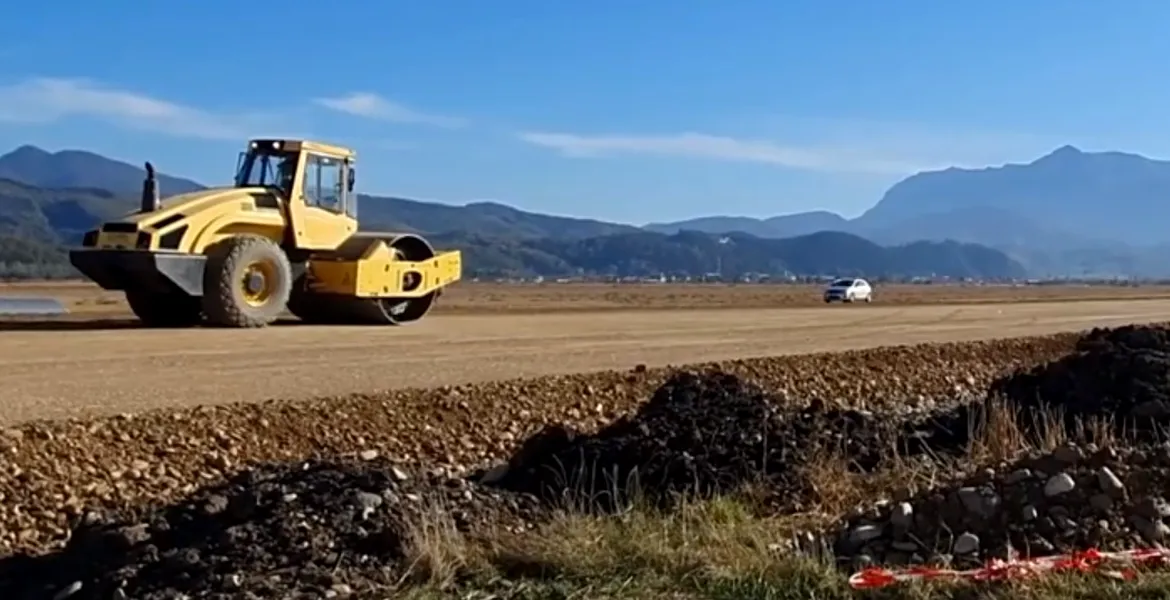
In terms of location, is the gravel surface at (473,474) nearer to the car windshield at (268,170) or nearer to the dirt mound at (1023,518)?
the dirt mound at (1023,518)

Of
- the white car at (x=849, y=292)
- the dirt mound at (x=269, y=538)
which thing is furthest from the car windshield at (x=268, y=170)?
the white car at (x=849, y=292)

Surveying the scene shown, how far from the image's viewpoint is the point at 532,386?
15.2 meters

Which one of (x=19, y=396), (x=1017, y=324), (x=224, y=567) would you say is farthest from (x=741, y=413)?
(x=1017, y=324)

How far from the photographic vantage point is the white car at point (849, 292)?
57.6 m

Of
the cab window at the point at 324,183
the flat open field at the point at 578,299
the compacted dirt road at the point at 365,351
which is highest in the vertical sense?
the cab window at the point at 324,183

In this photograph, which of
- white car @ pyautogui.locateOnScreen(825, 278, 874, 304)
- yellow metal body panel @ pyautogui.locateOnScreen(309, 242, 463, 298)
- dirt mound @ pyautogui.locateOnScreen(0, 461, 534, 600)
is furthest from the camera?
white car @ pyautogui.locateOnScreen(825, 278, 874, 304)

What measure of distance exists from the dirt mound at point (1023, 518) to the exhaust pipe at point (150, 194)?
54.7 feet

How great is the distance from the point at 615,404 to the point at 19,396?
5852 mm

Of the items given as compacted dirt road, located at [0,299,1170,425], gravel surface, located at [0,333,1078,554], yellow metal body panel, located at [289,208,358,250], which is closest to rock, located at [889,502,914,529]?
gravel surface, located at [0,333,1078,554]

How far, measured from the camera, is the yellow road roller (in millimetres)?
21844

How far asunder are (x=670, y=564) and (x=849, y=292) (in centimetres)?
5227

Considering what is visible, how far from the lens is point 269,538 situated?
7.92m

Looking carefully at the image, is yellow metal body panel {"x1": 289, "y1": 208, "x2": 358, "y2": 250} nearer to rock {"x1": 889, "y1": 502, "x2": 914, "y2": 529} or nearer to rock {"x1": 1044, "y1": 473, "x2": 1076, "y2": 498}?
rock {"x1": 889, "y1": 502, "x2": 914, "y2": 529}

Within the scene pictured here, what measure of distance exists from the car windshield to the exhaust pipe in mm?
1394
